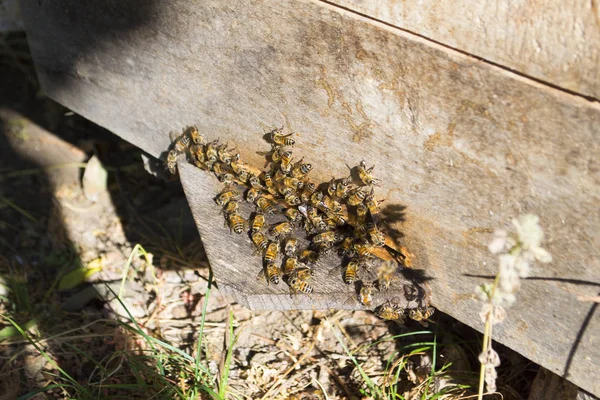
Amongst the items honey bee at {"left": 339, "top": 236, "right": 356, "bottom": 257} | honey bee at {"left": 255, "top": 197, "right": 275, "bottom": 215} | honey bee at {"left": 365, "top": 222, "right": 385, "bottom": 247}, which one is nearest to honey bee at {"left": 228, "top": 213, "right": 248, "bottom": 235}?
honey bee at {"left": 255, "top": 197, "right": 275, "bottom": 215}

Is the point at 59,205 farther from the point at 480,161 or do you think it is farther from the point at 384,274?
the point at 480,161

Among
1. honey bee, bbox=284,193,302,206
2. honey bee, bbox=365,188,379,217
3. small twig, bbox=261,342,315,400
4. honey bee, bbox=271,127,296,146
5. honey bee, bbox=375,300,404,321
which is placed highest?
honey bee, bbox=271,127,296,146

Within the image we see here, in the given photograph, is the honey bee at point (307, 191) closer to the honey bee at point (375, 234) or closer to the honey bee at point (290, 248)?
the honey bee at point (290, 248)

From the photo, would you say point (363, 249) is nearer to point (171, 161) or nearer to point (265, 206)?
point (265, 206)

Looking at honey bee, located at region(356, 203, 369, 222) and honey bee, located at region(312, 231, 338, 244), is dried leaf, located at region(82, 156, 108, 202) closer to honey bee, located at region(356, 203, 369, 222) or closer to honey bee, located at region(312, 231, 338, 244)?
honey bee, located at region(312, 231, 338, 244)

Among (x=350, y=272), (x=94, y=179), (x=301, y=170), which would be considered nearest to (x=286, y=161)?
(x=301, y=170)

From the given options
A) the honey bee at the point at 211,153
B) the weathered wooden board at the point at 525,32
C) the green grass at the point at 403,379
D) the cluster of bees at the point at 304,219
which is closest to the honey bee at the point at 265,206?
the cluster of bees at the point at 304,219
